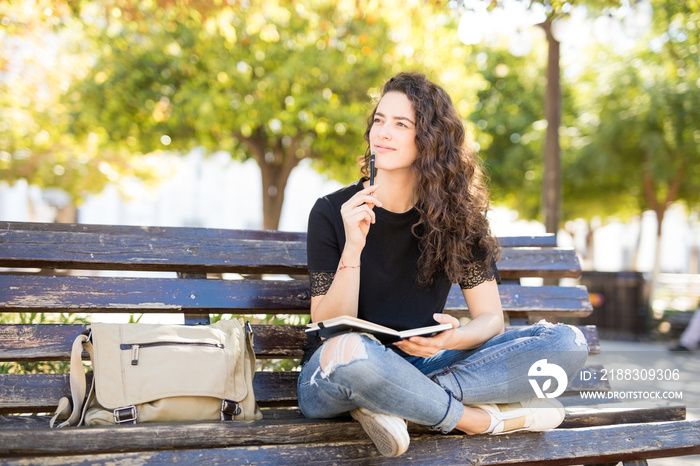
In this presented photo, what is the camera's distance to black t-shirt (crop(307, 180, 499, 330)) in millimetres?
2736

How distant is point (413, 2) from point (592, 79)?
26.5ft

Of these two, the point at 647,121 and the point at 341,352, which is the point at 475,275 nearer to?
the point at 341,352

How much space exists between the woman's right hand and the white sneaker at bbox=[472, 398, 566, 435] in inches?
29.4

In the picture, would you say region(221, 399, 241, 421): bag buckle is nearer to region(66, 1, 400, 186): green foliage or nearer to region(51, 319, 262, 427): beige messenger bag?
region(51, 319, 262, 427): beige messenger bag

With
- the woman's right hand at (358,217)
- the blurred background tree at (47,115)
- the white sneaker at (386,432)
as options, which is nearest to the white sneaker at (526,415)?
the white sneaker at (386,432)

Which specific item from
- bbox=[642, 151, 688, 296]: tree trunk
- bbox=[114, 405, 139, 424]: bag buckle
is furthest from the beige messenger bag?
bbox=[642, 151, 688, 296]: tree trunk

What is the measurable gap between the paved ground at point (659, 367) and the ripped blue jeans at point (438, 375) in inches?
71.5

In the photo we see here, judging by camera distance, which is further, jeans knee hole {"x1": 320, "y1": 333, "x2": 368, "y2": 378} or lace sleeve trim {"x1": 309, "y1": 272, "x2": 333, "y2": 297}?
lace sleeve trim {"x1": 309, "y1": 272, "x2": 333, "y2": 297}

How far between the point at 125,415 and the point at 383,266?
1.15 metres

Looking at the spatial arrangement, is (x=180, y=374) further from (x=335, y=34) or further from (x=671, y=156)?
(x=671, y=156)

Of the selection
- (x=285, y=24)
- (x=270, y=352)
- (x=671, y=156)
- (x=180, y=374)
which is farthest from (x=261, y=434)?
(x=671, y=156)

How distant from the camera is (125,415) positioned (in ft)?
7.35

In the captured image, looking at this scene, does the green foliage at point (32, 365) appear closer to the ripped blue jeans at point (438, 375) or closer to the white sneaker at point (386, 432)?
the ripped blue jeans at point (438, 375)

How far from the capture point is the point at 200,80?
10633 millimetres
